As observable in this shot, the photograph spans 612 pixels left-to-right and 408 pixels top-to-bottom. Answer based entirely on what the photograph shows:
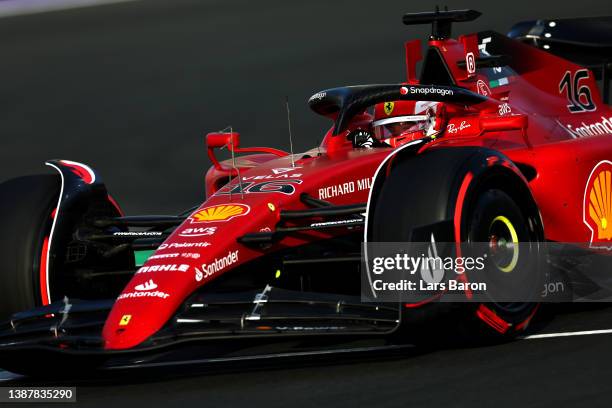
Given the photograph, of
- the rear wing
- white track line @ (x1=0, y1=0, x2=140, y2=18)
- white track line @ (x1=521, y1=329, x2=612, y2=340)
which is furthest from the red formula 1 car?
white track line @ (x1=0, y1=0, x2=140, y2=18)

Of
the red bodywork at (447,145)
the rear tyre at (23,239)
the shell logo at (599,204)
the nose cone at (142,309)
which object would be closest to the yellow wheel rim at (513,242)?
the red bodywork at (447,145)

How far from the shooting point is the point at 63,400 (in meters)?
5.32

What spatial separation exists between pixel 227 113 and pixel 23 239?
8270 millimetres

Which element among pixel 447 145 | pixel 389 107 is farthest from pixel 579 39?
pixel 447 145

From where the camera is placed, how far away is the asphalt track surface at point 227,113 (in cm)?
496

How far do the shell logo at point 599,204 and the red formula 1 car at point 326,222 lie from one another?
0.01m

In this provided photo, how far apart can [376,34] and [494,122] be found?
1014 centimetres

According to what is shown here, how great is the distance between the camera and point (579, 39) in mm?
9680

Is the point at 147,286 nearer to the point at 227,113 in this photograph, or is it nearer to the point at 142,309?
the point at 142,309

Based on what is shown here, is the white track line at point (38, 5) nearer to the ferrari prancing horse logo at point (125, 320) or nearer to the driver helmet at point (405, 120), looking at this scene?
the driver helmet at point (405, 120)

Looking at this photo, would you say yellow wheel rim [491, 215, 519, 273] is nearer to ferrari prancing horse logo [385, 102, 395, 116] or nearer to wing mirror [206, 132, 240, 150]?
ferrari prancing horse logo [385, 102, 395, 116]

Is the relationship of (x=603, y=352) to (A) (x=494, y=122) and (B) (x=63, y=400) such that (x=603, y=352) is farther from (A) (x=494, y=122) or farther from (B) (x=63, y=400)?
(B) (x=63, y=400)

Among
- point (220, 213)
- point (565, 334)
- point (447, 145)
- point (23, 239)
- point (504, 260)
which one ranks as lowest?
point (565, 334)

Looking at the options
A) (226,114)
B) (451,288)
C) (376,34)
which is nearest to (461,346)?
(451,288)
